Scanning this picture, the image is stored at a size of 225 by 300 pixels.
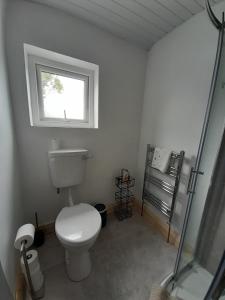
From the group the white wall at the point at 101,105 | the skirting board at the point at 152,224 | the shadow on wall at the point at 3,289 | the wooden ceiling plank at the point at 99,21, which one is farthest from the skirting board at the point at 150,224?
the wooden ceiling plank at the point at 99,21

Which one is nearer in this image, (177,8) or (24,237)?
(24,237)

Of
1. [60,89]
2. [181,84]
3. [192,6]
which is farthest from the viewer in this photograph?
[60,89]

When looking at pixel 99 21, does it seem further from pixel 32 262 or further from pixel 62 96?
pixel 32 262

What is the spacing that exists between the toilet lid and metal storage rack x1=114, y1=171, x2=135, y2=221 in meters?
0.61

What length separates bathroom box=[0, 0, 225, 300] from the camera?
978mm

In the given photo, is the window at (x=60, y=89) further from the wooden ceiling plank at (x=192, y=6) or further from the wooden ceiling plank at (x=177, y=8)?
the wooden ceiling plank at (x=192, y=6)

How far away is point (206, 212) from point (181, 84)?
3.81ft

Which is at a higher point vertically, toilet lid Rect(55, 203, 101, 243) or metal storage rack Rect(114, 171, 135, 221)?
toilet lid Rect(55, 203, 101, 243)

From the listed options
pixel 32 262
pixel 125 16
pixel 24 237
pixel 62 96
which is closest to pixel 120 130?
pixel 62 96

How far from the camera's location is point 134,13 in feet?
3.72

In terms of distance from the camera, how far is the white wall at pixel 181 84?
1105mm

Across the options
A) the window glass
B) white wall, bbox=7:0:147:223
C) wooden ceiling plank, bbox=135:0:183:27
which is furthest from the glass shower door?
the window glass

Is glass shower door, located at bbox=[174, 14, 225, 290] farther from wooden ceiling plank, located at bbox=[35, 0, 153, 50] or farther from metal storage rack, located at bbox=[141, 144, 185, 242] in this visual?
wooden ceiling plank, located at bbox=[35, 0, 153, 50]

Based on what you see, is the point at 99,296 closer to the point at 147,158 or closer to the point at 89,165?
the point at 89,165
